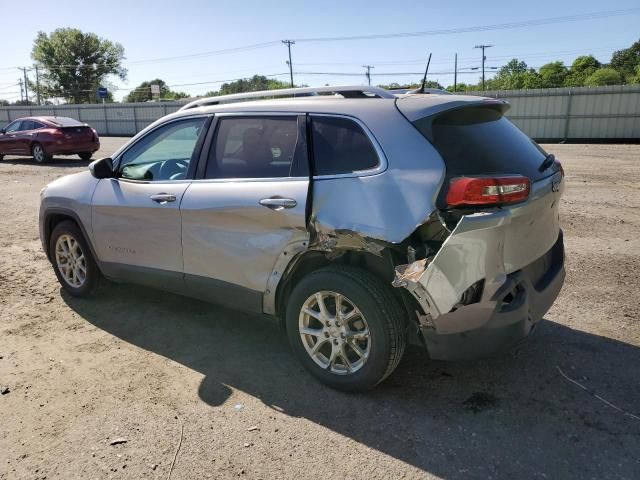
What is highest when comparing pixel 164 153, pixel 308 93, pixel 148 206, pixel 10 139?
pixel 308 93

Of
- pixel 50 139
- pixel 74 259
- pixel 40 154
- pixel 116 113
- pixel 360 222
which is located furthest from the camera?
pixel 116 113

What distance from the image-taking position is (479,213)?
9.16ft

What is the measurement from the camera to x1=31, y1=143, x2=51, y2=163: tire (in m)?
17.8

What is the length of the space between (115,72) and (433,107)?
9346cm

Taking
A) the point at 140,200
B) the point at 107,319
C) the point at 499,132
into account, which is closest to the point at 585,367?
the point at 499,132

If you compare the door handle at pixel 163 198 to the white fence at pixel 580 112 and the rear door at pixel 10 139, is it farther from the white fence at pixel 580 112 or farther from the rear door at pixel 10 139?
the white fence at pixel 580 112

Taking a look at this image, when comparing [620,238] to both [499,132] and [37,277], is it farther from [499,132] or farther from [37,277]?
[37,277]

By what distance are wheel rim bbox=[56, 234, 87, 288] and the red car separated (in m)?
14.2

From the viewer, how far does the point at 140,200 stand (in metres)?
4.16

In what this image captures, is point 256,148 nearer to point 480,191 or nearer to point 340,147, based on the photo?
point 340,147

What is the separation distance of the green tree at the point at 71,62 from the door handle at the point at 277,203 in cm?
8804

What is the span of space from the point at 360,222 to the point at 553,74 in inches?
3281

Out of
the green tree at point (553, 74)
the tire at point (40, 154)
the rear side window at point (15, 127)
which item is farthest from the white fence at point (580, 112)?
the green tree at point (553, 74)

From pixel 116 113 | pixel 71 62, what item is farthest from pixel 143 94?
pixel 116 113
